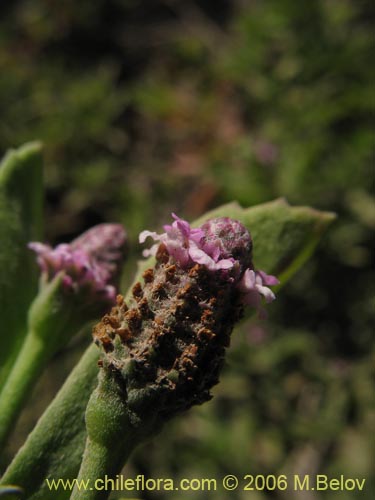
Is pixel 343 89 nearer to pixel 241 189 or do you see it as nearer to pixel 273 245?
pixel 241 189

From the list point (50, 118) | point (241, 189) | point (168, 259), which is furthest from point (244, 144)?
point (168, 259)

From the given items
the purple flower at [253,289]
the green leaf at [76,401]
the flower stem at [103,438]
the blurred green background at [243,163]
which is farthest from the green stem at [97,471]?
the blurred green background at [243,163]

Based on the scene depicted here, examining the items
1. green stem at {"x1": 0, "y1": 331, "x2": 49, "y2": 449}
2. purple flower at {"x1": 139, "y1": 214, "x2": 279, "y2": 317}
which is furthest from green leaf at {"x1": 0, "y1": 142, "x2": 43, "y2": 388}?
purple flower at {"x1": 139, "y1": 214, "x2": 279, "y2": 317}

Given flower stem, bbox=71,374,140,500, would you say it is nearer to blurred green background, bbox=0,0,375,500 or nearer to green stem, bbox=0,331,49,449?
green stem, bbox=0,331,49,449

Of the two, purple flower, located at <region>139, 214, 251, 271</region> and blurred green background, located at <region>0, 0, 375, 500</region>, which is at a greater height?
purple flower, located at <region>139, 214, 251, 271</region>

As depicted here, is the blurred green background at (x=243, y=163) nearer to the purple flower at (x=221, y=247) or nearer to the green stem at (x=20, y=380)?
the green stem at (x=20, y=380)

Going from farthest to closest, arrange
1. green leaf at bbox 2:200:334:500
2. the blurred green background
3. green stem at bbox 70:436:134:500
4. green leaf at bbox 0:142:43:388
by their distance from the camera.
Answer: the blurred green background, green leaf at bbox 0:142:43:388, green leaf at bbox 2:200:334:500, green stem at bbox 70:436:134:500
